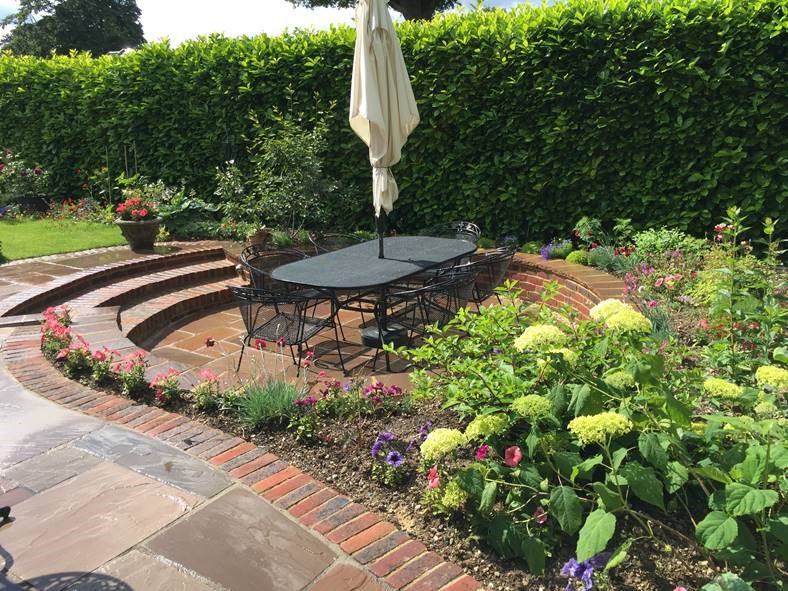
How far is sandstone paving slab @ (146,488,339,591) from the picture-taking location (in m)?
2.22

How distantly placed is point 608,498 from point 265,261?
4613 millimetres

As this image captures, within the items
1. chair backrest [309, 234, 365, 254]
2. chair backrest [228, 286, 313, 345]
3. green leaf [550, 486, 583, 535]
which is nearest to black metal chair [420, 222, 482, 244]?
chair backrest [309, 234, 365, 254]

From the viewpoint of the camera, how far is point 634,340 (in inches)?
99.1

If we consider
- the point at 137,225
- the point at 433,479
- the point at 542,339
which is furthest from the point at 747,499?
the point at 137,225

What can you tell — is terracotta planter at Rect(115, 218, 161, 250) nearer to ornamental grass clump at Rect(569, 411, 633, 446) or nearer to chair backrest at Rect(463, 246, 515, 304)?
chair backrest at Rect(463, 246, 515, 304)

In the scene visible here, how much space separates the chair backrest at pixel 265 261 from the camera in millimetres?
5449

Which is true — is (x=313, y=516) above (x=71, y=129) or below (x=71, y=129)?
below

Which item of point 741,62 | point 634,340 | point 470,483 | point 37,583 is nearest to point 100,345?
point 37,583

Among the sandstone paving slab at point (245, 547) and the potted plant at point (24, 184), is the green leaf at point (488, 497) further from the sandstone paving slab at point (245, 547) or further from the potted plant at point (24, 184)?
the potted plant at point (24, 184)

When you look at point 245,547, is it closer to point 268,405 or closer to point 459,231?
point 268,405

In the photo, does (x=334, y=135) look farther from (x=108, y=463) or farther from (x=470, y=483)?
(x=470, y=483)

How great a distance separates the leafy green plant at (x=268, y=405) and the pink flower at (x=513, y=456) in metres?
1.40

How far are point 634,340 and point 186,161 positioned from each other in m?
9.25

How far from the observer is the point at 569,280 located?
6.31 meters
